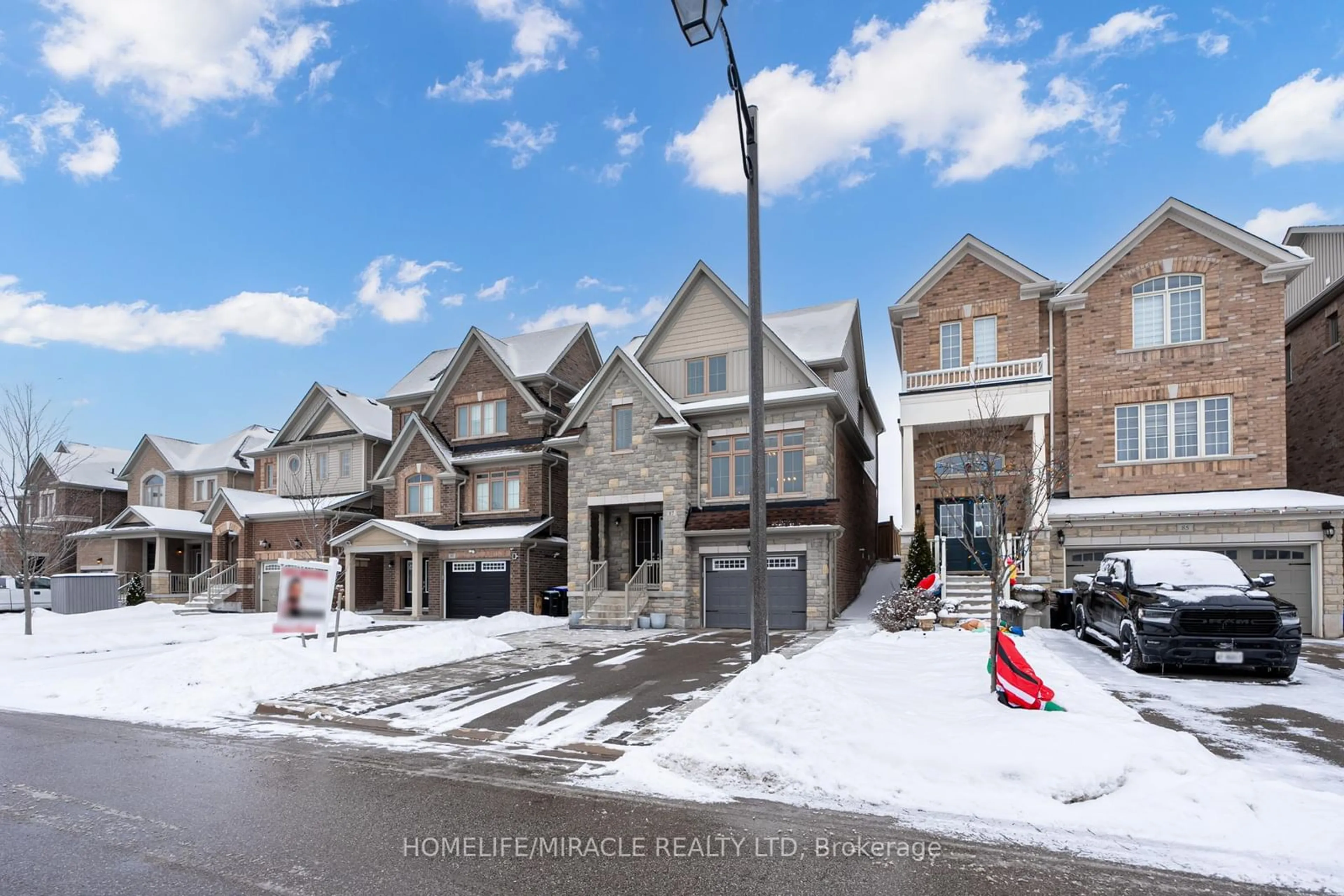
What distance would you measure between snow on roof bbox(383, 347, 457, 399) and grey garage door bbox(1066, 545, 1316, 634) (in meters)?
26.7

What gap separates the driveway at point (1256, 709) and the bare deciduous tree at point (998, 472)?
312 cm

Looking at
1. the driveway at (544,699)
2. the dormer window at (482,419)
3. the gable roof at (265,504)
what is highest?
the dormer window at (482,419)

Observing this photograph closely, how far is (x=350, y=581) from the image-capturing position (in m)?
29.1

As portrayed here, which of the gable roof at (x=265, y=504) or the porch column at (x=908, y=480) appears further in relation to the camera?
the gable roof at (x=265, y=504)

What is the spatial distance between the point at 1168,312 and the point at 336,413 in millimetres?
31629

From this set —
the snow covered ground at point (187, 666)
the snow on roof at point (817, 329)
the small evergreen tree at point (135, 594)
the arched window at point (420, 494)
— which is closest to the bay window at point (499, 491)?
the arched window at point (420, 494)

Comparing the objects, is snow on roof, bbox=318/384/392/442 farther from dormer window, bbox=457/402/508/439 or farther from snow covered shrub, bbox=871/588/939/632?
snow covered shrub, bbox=871/588/939/632

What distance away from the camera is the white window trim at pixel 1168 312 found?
2077 cm

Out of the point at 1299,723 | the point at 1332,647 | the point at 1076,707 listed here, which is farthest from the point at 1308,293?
the point at 1076,707

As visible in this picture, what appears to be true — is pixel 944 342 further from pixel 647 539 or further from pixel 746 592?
pixel 647 539

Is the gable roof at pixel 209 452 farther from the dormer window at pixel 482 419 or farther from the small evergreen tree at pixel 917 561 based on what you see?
the small evergreen tree at pixel 917 561

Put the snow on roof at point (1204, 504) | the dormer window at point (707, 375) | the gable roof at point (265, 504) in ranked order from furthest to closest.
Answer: the gable roof at point (265, 504) → the dormer window at point (707, 375) → the snow on roof at point (1204, 504)

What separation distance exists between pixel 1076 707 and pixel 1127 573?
631 cm

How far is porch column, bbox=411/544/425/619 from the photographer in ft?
86.7
